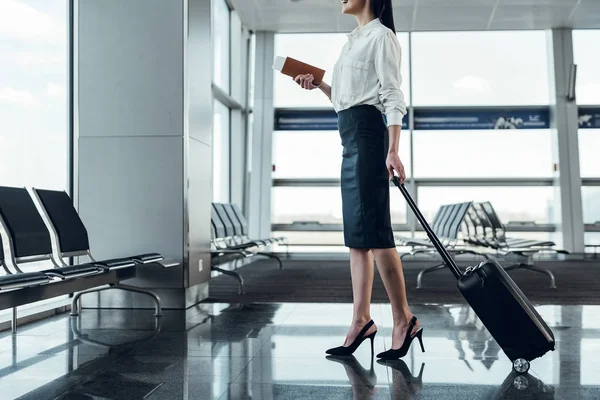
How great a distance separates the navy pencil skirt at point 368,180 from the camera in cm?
258

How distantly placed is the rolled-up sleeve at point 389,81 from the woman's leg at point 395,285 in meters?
0.54

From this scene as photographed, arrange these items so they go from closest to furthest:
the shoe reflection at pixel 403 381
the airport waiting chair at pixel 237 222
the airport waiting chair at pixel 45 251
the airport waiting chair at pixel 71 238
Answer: the shoe reflection at pixel 403 381, the airport waiting chair at pixel 45 251, the airport waiting chair at pixel 71 238, the airport waiting chair at pixel 237 222

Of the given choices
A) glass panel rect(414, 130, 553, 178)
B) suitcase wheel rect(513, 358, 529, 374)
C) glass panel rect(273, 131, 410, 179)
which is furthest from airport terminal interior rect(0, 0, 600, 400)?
glass panel rect(414, 130, 553, 178)

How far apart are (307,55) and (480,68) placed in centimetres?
306

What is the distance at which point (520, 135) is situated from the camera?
11.1 metres

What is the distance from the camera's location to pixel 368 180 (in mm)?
2582

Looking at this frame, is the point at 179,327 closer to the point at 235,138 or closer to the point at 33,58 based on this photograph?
the point at 33,58

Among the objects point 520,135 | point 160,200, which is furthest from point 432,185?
point 160,200

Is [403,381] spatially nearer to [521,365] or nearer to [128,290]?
[521,365]

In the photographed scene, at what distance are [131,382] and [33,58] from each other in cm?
272

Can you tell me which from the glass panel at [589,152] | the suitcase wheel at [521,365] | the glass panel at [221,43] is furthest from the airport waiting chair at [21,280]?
the glass panel at [589,152]

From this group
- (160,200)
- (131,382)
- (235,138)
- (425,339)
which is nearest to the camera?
(131,382)

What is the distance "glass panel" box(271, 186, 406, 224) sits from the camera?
36.4ft

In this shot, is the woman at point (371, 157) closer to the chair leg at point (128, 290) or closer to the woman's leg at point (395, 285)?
the woman's leg at point (395, 285)
